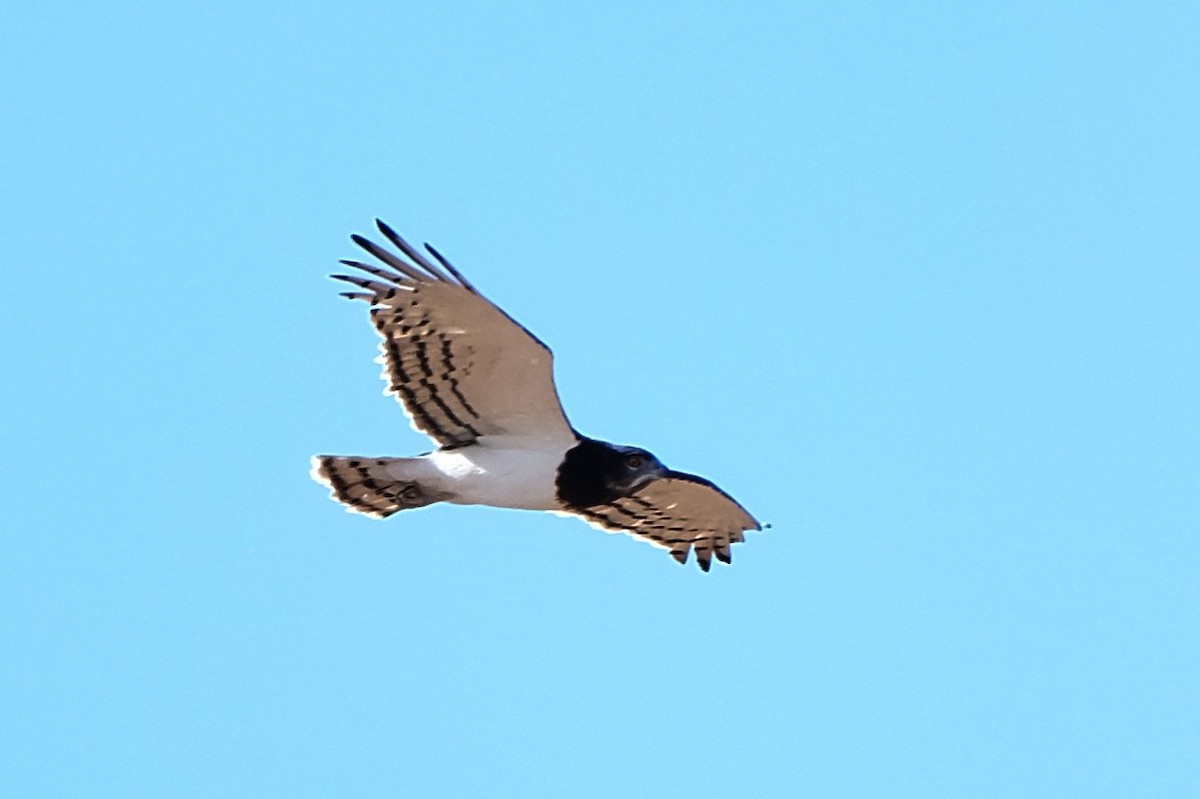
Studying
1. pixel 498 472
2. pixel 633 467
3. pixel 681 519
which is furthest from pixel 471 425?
pixel 681 519

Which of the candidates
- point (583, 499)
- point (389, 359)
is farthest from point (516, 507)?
point (389, 359)

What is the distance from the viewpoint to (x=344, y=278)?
12891mm

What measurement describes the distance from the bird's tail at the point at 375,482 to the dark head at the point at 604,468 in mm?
832

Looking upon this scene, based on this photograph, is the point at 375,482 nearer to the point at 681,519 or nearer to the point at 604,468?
the point at 604,468

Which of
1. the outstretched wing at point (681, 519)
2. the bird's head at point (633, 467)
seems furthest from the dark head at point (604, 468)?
the outstretched wing at point (681, 519)

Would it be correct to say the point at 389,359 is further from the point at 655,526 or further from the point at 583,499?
the point at 655,526

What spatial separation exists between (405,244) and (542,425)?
1.73 meters

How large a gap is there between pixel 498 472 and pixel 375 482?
0.82 meters

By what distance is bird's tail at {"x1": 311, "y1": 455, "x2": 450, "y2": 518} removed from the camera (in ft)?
44.7

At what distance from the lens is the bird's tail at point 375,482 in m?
13.6

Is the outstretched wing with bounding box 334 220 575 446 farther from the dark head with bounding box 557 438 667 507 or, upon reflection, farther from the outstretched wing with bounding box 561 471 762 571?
the outstretched wing with bounding box 561 471 762 571

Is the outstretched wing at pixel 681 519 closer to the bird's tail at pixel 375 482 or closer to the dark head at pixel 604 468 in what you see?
the dark head at pixel 604 468

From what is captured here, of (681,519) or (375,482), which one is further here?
(681,519)

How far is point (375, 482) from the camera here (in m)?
13.7
